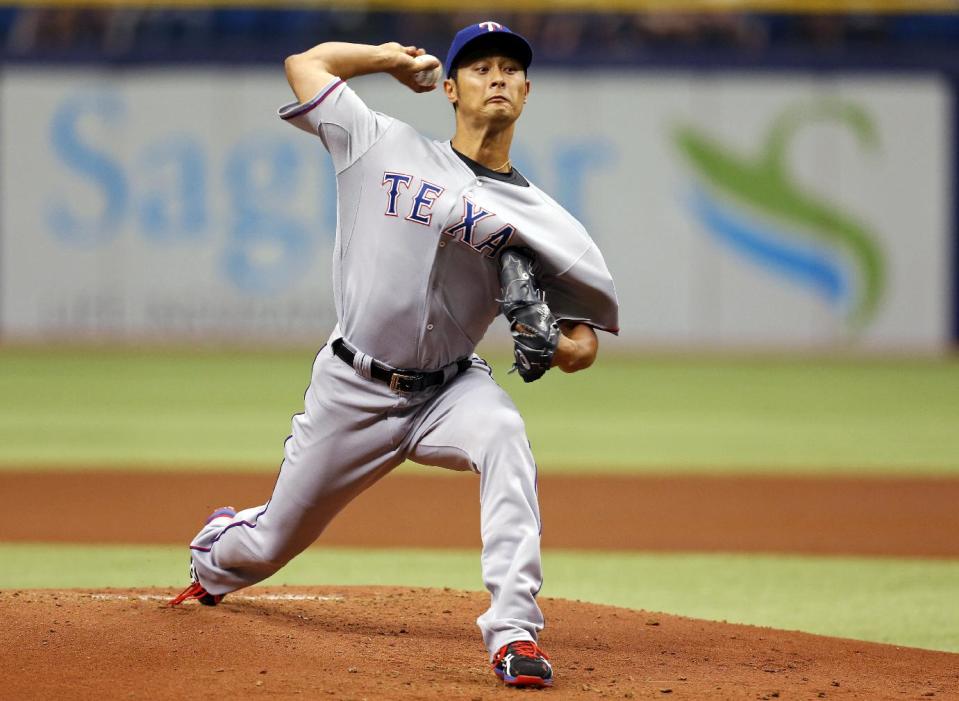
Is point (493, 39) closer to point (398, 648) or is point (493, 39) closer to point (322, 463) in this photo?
point (322, 463)

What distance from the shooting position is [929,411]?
12703 mm

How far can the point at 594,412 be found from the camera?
1274 cm

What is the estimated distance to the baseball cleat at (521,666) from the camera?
3.66 meters

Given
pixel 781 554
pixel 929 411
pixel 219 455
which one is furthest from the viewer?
pixel 929 411

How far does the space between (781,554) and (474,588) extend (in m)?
1.71

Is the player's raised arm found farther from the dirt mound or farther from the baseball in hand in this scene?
the dirt mound

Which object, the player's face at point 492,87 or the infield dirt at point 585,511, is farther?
the infield dirt at point 585,511

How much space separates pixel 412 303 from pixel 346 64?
31.4 inches

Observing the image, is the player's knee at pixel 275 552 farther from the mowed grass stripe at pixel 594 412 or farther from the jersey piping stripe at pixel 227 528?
the mowed grass stripe at pixel 594 412

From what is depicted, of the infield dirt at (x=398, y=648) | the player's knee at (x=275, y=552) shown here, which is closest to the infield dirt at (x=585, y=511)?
the infield dirt at (x=398, y=648)

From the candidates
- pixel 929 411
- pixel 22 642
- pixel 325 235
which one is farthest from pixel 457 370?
pixel 325 235

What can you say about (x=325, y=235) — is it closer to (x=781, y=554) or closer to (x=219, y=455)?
(x=219, y=455)

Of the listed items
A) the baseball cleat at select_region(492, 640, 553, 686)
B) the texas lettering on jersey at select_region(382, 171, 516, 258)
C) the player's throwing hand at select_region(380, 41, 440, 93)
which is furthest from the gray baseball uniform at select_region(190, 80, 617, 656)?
the baseball cleat at select_region(492, 640, 553, 686)

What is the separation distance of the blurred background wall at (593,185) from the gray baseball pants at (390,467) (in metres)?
14.6
